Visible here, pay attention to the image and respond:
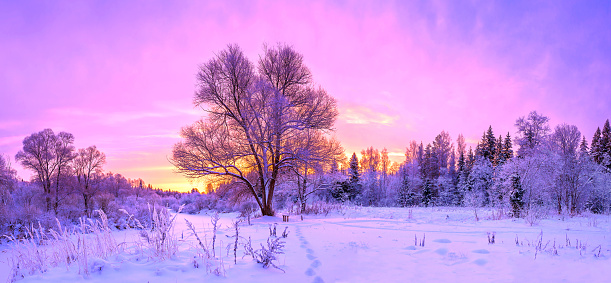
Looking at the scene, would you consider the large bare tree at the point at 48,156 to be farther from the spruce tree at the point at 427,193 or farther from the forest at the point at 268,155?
the spruce tree at the point at 427,193

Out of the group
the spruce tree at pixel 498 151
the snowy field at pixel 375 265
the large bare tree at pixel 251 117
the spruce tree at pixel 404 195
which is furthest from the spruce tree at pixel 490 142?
the snowy field at pixel 375 265

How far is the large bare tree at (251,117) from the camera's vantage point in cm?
1465

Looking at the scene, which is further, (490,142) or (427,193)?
(490,142)

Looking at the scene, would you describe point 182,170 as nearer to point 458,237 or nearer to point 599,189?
point 458,237

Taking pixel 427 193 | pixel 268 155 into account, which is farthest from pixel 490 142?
pixel 268 155

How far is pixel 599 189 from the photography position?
21.5 m

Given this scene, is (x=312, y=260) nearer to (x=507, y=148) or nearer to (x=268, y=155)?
(x=268, y=155)

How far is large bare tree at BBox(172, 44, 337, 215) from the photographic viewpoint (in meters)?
14.6

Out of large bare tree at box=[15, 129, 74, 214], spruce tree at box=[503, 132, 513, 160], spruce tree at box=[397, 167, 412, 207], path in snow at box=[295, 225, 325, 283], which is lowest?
spruce tree at box=[397, 167, 412, 207]

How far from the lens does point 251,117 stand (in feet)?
49.6

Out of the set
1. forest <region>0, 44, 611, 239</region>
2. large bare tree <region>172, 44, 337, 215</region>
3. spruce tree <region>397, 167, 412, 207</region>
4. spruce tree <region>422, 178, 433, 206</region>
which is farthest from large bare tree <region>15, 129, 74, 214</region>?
spruce tree <region>422, 178, 433, 206</region>

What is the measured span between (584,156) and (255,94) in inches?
805

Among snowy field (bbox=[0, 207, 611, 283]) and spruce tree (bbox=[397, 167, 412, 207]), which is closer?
snowy field (bbox=[0, 207, 611, 283])

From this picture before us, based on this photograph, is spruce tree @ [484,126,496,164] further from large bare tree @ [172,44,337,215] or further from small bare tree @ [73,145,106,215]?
small bare tree @ [73,145,106,215]
